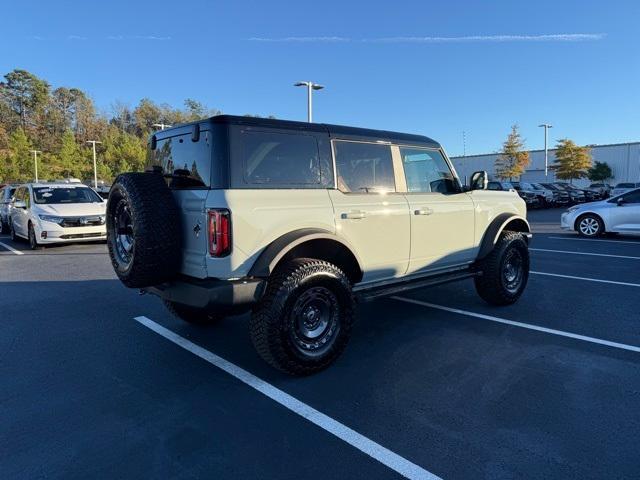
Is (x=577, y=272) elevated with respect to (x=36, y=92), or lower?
lower

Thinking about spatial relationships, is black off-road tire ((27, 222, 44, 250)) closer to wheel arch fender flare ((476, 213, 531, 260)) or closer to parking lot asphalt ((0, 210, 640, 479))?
parking lot asphalt ((0, 210, 640, 479))

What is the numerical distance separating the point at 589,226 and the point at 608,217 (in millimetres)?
559

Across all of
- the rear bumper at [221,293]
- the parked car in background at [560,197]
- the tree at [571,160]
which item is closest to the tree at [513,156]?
the tree at [571,160]

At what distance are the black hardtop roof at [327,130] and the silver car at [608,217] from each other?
9658mm

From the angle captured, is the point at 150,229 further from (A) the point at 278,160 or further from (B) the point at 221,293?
(A) the point at 278,160

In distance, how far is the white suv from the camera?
35.4 feet

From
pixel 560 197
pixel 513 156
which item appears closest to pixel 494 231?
pixel 560 197

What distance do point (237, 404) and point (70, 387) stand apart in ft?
4.59

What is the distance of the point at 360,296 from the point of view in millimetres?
4203

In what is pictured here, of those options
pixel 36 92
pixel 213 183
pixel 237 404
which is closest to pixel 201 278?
pixel 213 183

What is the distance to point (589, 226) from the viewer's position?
12953 mm

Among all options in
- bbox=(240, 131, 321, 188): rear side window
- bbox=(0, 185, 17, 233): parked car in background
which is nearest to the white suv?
bbox=(0, 185, 17, 233): parked car in background

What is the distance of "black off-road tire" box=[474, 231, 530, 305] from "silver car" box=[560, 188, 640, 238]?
8339 mm

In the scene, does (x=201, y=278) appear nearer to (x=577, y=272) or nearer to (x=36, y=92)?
(x=577, y=272)
